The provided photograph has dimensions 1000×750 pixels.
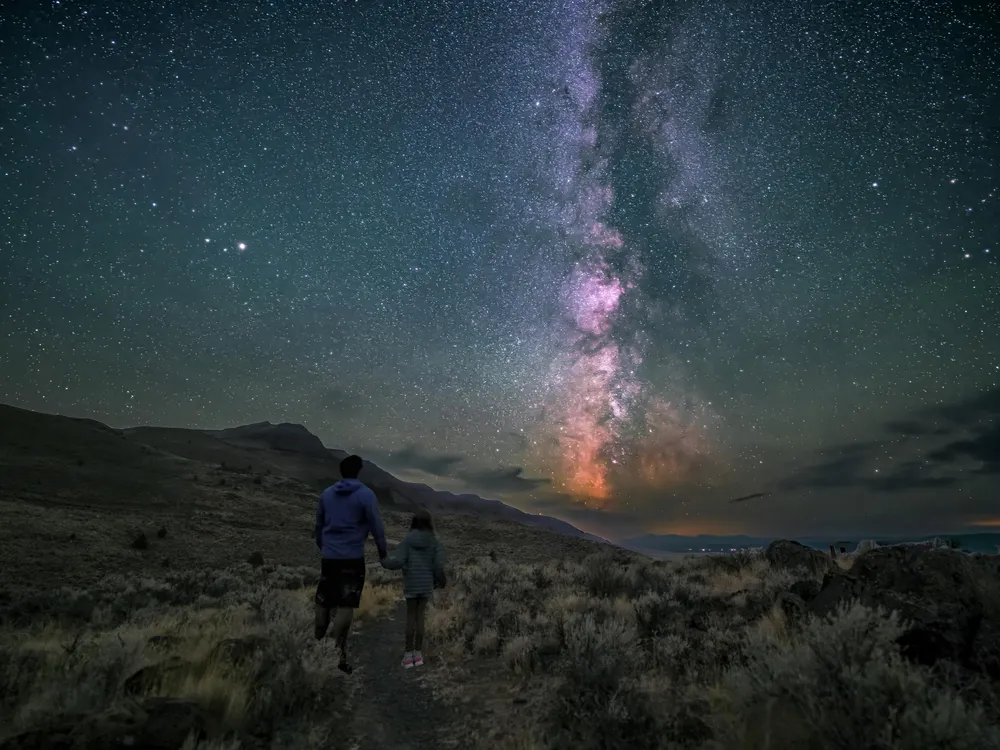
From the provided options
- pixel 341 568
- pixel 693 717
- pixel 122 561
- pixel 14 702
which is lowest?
pixel 122 561

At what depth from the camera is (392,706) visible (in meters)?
6.12

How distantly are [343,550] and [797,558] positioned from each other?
47.5 feet

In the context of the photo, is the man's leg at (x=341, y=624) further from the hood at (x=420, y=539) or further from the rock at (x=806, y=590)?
the rock at (x=806, y=590)

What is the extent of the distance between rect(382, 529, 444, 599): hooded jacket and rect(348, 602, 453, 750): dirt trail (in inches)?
45.9

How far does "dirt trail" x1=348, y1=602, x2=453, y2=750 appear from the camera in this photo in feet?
16.7

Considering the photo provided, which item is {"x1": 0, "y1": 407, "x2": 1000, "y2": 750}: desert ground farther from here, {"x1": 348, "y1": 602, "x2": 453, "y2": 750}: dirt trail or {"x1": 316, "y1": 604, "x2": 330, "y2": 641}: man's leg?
{"x1": 316, "y1": 604, "x2": 330, "y2": 641}: man's leg

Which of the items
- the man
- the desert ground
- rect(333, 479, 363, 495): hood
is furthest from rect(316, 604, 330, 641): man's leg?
rect(333, 479, 363, 495): hood

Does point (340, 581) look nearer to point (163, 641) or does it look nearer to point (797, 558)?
point (163, 641)

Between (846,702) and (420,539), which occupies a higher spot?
(420,539)

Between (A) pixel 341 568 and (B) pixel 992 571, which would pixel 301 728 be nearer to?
(A) pixel 341 568

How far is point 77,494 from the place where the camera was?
37.7 metres

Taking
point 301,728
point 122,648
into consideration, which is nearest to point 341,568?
point 301,728

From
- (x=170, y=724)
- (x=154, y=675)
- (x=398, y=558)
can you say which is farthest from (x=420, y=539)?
(x=170, y=724)

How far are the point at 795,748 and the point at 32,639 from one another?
10.9 m
